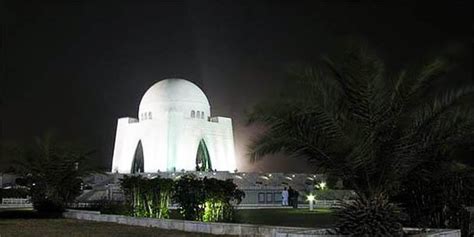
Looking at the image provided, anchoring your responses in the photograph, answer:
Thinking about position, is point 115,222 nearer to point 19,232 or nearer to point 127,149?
point 19,232

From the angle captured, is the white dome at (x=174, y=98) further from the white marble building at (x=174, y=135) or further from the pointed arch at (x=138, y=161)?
the pointed arch at (x=138, y=161)

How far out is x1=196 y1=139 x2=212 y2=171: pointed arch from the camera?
155 feet

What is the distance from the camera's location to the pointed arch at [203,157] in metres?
47.2

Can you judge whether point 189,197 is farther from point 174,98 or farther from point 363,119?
point 174,98

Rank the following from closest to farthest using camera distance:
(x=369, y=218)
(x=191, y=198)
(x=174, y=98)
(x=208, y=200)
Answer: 1. (x=369, y=218)
2. (x=208, y=200)
3. (x=191, y=198)
4. (x=174, y=98)

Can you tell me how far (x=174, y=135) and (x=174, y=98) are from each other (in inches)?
116

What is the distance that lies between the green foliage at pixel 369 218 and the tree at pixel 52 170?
1503cm

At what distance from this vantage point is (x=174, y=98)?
45.3 meters

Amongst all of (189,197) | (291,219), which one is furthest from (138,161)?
(189,197)

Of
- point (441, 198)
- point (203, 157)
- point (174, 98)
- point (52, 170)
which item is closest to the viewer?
point (441, 198)

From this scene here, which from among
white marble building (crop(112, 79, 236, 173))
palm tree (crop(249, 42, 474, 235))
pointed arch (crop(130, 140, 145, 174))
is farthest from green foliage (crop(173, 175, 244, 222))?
pointed arch (crop(130, 140, 145, 174))

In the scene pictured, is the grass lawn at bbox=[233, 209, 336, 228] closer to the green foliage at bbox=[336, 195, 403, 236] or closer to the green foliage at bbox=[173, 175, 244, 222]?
the green foliage at bbox=[173, 175, 244, 222]

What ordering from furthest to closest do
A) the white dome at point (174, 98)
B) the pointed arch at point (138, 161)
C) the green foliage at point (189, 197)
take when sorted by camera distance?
the pointed arch at point (138, 161) → the white dome at point (174, 98) → the green foliage at point (189, 197)

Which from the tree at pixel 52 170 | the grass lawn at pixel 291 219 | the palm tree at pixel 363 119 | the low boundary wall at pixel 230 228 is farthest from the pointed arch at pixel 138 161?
the palm tree at pixel 363 119
